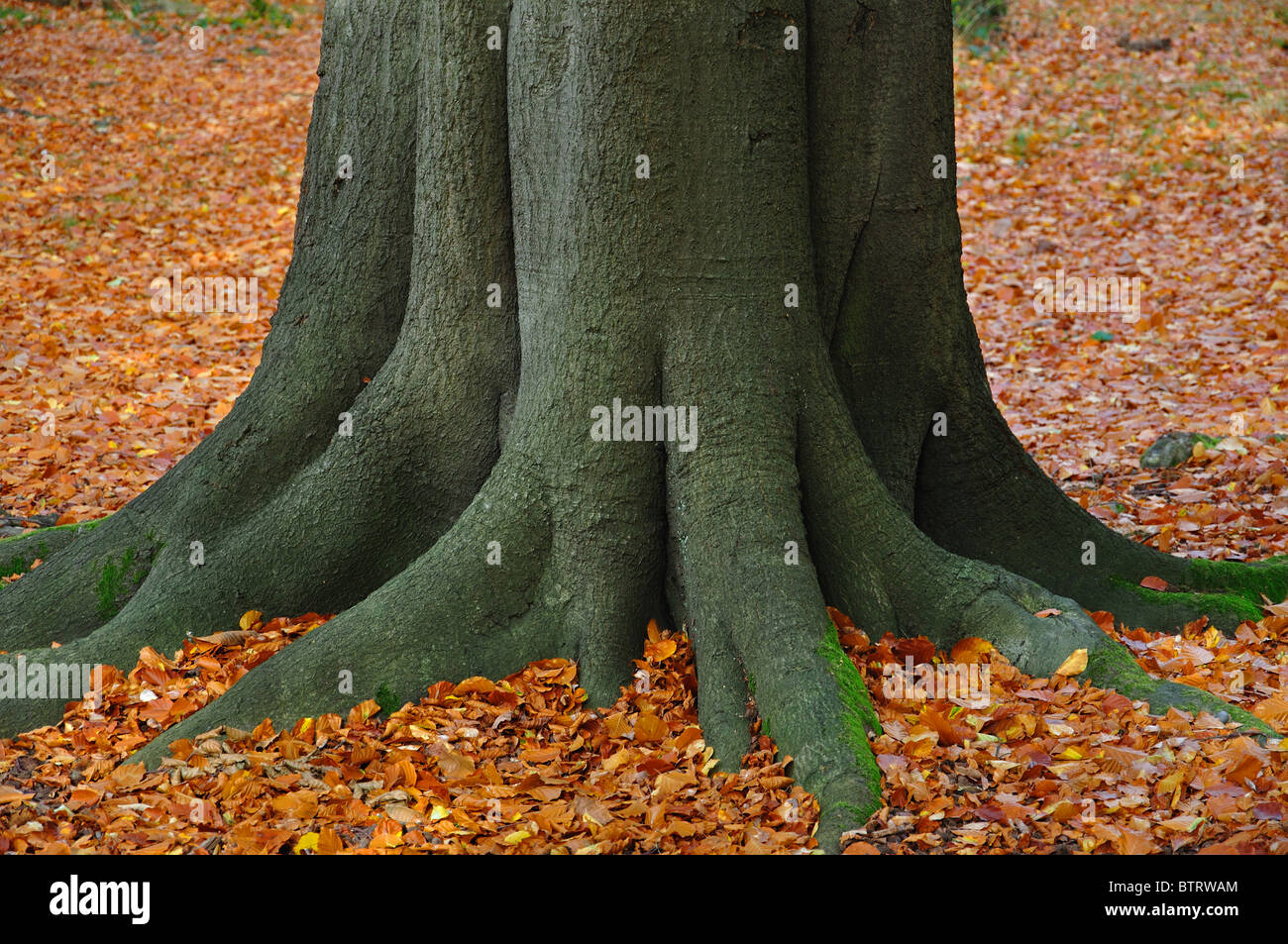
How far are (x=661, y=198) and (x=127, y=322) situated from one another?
6664 mm

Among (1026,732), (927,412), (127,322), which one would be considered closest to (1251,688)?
(1026,732)

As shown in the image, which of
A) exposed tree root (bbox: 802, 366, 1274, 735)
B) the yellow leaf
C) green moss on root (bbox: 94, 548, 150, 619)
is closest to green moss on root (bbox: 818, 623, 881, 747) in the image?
exposed tree root (bbox: 802, 366, 1274, 735)

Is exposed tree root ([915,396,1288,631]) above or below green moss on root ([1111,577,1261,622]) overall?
above

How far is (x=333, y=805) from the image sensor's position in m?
3.12

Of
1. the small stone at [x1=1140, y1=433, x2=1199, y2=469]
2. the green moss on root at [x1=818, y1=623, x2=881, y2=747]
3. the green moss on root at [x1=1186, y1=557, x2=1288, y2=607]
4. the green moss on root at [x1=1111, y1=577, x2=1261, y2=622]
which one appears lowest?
the green moss on root at [x1=818, y1=623, x2=881, y2=747]

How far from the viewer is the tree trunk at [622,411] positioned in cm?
345

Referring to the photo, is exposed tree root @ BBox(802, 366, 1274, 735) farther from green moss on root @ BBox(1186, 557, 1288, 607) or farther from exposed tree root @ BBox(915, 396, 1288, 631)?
green moss on root @ BBox(1186, 557, 1288, 607)

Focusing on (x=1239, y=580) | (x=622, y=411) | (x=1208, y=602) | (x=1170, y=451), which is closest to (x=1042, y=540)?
(x=1208, y=602)

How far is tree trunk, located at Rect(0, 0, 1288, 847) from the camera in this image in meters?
3.45

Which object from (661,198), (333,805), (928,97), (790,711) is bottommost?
(333,805)

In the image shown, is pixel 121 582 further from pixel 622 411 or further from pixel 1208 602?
pixel 1208 602

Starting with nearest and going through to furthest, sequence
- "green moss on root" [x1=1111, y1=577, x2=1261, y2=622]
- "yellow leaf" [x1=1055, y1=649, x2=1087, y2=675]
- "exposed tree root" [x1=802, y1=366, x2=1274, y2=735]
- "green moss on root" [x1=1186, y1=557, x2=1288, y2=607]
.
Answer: "yellow leaf" [x1=1055, y1=649, x2=1087, y2=675], "exposed tree root" [x1=802, y1=366, x2=1274, y2=735], "green moss on root" [x1=1111, y1=577, x2=1261, y2=622], "green moss on root" [x1=1186, y1=557, x2=1288, y2=607]

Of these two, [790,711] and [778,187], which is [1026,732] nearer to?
[790,711]

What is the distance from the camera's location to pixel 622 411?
3.57 meters
